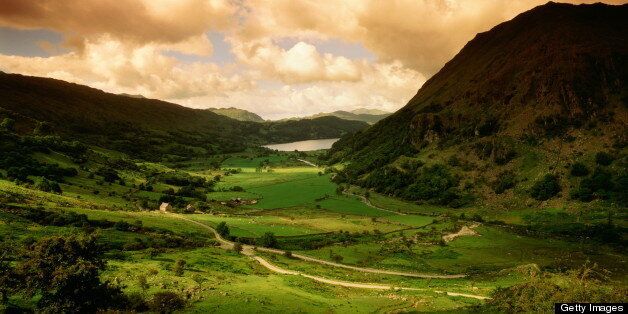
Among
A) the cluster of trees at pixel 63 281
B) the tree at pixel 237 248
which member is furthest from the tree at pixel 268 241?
the cluster of trees at pixel 63 281

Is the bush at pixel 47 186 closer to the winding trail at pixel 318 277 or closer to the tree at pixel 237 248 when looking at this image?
the winding trail at pixel 318 277

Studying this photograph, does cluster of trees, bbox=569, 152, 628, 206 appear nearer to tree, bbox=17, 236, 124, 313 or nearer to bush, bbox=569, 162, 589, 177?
bush, bbox=569, 162, 589, 177

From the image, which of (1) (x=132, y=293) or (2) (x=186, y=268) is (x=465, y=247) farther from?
(1) (x=132, y=293)

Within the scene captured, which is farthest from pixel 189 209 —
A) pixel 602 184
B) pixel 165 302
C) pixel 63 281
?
pixel 602 184

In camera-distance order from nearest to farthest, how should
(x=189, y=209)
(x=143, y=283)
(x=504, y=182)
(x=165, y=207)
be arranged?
(x=143, y=283) < (x=189, y=209) < (x=165, y=207) < (x=504, y=182)

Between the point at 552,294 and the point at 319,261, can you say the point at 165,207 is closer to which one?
the point at 319,261

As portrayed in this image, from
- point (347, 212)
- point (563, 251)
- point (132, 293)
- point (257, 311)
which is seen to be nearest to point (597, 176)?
point (563, 251)
